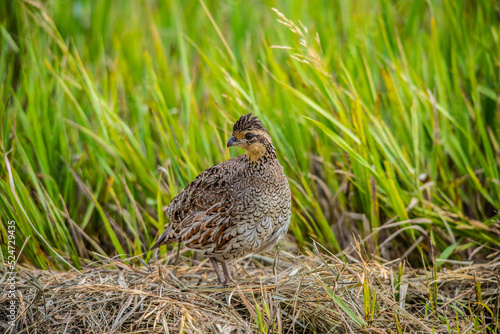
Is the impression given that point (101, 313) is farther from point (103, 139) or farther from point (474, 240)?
point (474, 240)

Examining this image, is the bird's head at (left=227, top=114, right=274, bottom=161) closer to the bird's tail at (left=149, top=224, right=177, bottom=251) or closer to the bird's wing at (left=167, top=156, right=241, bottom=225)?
the bird's wing at (left=167, top=156, right=241, bottom=225)

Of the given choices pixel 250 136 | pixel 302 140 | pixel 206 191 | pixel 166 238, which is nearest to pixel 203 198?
pixel 206 191

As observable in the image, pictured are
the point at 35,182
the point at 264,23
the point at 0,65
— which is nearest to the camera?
the point at 35,182

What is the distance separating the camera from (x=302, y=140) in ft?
12.9

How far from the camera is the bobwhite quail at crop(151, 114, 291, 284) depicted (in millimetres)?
3004

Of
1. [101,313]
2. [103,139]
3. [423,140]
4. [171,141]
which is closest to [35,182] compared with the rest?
[103,139]

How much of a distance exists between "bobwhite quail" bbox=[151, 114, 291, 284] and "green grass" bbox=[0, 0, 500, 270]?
40 centimetres

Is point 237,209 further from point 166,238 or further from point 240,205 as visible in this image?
point 166,238

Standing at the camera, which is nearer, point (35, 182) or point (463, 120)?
point (35, 182)

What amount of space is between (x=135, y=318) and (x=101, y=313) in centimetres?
17

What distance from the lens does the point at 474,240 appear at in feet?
11.6

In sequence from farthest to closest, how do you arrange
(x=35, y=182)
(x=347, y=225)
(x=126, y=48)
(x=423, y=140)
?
1. (x=126, y=48)
2. (x=423, y=140)
3. (x=347, y=225)
4. (x=35, y=182)

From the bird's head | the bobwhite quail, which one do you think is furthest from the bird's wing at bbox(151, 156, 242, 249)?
the bird's head

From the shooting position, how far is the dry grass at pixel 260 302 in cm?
261
